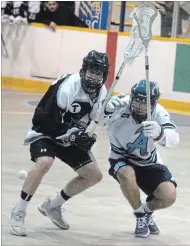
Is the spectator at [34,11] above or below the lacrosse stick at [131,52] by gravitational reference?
below

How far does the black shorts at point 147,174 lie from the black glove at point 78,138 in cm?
26

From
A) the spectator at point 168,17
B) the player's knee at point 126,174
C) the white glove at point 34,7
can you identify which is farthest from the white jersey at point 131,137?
the white glove at point 34,7

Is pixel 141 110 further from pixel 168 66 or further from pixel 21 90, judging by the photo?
pixel 21 90

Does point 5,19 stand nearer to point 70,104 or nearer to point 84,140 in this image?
point 70,104

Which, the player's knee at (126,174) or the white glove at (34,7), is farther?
the white glove at (34,7)

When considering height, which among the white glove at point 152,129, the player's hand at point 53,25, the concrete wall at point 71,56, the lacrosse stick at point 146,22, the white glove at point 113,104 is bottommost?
the concrete wall at point 71,56

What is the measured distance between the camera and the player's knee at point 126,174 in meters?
5.29

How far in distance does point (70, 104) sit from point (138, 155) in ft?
1.86

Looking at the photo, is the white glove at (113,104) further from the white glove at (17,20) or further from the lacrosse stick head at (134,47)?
the white glove at (17,20)

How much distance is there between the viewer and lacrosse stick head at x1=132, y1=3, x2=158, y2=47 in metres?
5.18

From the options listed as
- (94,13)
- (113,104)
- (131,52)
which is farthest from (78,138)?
(94,13)

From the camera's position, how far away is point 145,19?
5.19 metres

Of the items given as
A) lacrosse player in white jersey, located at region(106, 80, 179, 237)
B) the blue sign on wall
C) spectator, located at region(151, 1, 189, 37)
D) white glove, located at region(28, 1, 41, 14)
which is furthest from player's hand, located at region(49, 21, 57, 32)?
lacrosse player in white jersey, located at region(106, 80, 179, 237)

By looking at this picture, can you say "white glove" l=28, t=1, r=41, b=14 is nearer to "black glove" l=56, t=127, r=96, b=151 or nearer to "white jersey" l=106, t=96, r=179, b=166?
"white jersey" l=106, t=96, r=179, b=166
